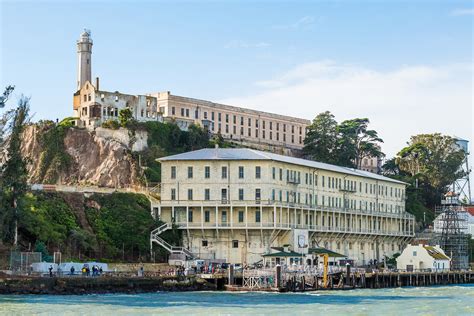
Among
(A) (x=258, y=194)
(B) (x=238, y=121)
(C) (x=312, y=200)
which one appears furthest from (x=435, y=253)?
(B) (x=238, y=121)

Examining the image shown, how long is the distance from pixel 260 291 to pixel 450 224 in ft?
136

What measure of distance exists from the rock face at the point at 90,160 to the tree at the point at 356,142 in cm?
3429

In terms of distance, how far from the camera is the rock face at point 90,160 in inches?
4067

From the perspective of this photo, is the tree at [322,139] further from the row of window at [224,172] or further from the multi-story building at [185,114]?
the row of window at [224,172]

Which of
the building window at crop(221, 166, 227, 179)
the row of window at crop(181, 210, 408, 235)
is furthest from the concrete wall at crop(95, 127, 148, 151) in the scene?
the row of window at crop(181, 210, 408, 235)

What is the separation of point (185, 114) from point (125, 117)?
61.0ft

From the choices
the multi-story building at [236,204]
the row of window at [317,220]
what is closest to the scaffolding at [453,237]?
the row of window at [317,220]

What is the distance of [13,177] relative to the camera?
72375 millimetres

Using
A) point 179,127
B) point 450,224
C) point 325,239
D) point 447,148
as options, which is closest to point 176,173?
point 325,239

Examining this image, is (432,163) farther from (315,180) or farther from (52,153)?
(52,153)

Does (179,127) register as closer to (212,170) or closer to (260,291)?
(212,170)

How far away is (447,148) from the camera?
132625 mm

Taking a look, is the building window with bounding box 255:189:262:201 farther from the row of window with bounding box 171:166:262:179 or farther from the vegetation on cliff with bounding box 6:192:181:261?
the vegetation on cliff with bounding box 6:192:181:261

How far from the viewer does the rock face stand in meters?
103
